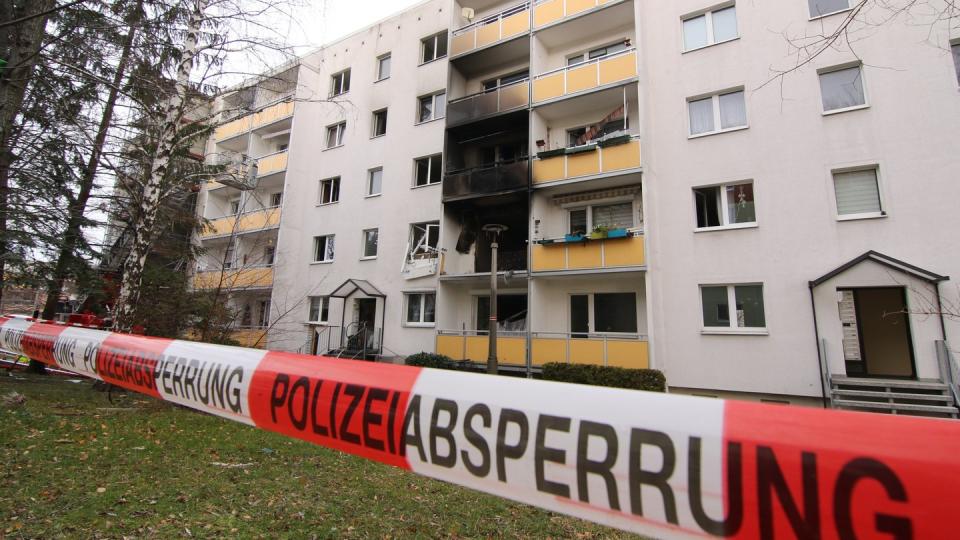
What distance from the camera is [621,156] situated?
1299 centimetres

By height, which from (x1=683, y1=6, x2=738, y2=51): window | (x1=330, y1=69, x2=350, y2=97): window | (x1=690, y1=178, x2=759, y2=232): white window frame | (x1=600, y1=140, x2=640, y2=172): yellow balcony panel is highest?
(x1=330, y1=69, x2=350, y2=97): window

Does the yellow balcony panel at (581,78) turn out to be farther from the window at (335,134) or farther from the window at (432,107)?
the window at (335,134)

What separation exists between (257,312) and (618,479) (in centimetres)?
2486

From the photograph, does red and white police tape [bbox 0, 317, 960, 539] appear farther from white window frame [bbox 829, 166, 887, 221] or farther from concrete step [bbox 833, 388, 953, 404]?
white window frame [bbox 829, 166, 887, 221]

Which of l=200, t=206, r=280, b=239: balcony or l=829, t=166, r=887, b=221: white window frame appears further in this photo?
l=200, t=206, r=280, b=239: balcony

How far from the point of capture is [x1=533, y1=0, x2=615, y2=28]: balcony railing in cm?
1484

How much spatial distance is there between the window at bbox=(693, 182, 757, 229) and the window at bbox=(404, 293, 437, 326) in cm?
970

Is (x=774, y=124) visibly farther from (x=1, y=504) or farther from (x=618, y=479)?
(x=1, y=504)

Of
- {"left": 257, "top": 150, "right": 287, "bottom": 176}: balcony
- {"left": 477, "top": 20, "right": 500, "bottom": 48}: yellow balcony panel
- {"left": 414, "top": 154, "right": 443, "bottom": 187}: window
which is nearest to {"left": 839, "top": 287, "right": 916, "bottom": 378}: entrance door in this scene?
{"left": 414, "top": 154, "right": 443, "bottom": 187}: window

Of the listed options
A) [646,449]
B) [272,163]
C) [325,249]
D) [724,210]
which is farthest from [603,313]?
[272,163]

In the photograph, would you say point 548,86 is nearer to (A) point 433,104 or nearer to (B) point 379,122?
(A) point 433,104

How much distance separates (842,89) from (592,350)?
31.1 feet

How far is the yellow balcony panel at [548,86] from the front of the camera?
1482 centimetres

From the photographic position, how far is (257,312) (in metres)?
23.1
